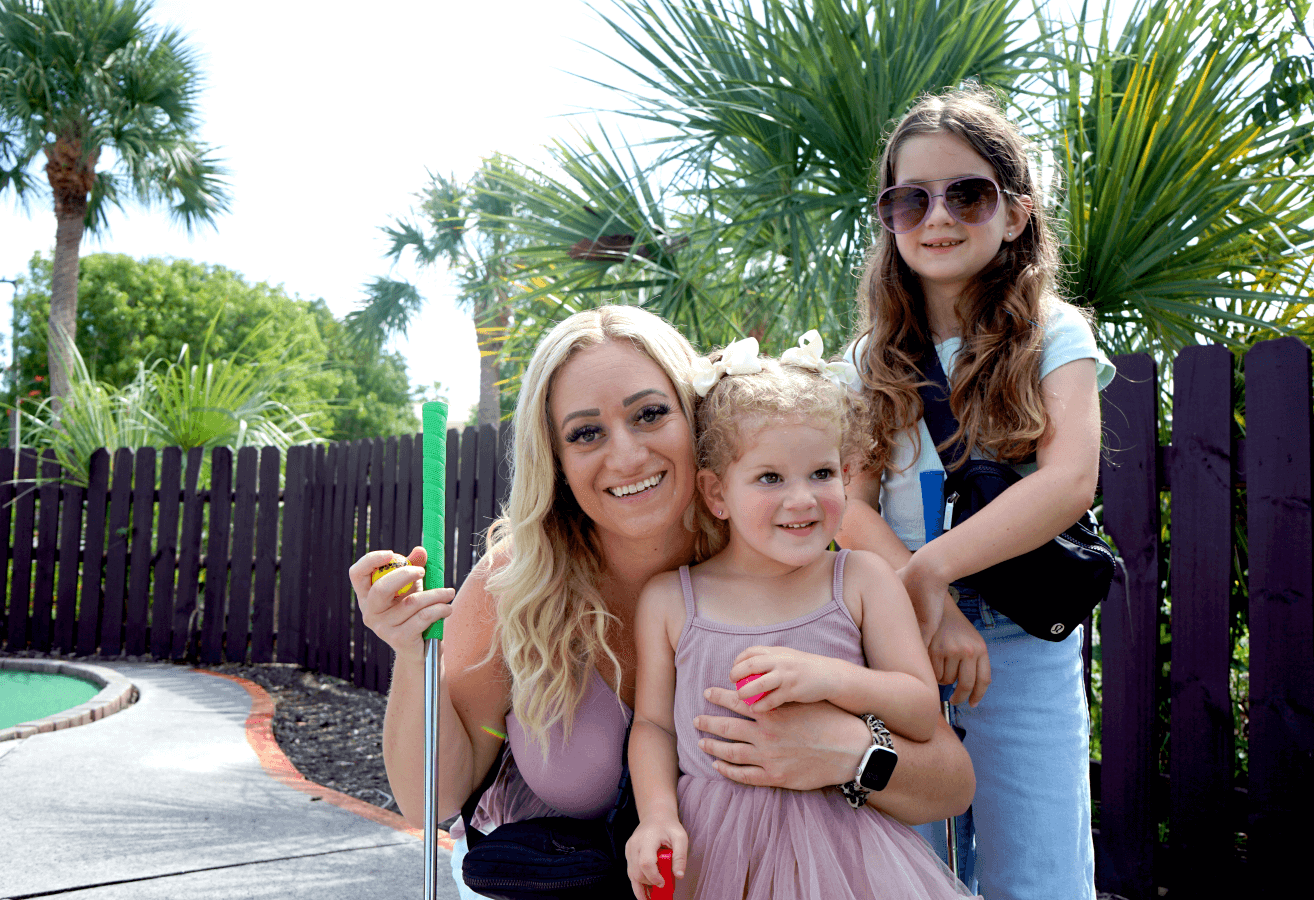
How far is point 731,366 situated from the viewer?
171 centimetres

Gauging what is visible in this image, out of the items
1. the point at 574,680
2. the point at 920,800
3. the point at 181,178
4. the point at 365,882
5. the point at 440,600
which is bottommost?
the point at 365,882

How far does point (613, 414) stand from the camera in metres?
1.69

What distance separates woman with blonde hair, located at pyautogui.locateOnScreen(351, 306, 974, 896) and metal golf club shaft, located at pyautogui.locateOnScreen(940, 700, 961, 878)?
209 mm

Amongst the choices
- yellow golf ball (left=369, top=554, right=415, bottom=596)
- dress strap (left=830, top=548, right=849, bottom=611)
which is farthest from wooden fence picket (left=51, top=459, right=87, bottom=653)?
dress strap (left=830, top=548, right=849, bottom=611)

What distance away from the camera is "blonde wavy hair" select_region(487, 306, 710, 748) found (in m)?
1.69

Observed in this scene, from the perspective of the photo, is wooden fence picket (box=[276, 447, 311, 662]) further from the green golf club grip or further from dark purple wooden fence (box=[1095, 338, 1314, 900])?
the green golf club grip

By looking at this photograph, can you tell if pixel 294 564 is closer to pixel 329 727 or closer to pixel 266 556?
pixel 266 556

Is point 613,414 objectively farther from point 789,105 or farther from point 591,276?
point 591,276

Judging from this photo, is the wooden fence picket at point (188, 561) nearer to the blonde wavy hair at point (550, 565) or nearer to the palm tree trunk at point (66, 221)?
the blonde wavy hair at point (550, 565)

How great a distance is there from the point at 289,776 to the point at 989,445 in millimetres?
4023

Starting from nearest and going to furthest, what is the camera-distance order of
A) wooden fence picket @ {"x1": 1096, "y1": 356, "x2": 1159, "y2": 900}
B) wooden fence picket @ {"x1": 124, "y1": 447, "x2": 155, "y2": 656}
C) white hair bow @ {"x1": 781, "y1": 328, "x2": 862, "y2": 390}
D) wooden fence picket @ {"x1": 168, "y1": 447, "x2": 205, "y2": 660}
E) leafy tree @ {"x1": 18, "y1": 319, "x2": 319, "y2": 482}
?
1. white hair bow @ {"x1": 781, "y1": 328, "x2": 862, "y2": 390}
2. wooden fence picket @ {"x1": 1096, "y1": 356, "x2": 1159, "y2": 900}
3. wooden fence picket @ {"x1": 168, "y1": 447, "x2": 205, "y2": 660}
4. wooden fence picket @ {"x1": 124, "y1": 447, "x2": 155, "y2": 656}
5. leafy tree @ {"x1": 18, "y1": 319, "x2": 319, "y2": 482}

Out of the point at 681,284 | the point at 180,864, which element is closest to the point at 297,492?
the point at 681,284

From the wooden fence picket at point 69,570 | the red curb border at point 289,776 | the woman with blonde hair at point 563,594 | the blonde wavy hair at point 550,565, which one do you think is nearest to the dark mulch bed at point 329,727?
the red curb border at point 289,776

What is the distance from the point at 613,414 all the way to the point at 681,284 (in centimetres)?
353
